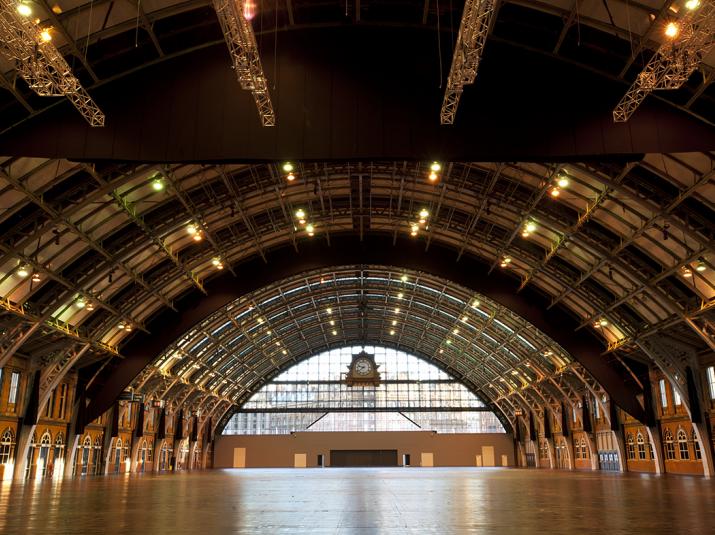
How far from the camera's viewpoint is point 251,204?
36.6 metres

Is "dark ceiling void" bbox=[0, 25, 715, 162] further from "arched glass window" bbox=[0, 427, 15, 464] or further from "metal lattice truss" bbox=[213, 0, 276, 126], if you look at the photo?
"arched glass window" bbox=[0, 427, 15, 464]

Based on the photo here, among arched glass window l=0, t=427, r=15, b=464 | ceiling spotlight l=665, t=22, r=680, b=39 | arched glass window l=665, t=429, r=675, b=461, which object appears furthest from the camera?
arched glass window l=665, t=429, r=675, b=461

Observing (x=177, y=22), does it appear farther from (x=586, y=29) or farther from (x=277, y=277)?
(x=277, y=277)

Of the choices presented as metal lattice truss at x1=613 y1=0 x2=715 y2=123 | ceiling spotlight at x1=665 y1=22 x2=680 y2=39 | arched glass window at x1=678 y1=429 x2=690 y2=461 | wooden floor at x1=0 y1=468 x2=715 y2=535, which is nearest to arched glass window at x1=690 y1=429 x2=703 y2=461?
arched glass window at x1=678 y1=429 x2=690 y2=461

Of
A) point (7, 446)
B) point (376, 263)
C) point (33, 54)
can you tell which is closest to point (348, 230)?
point (376, 263)

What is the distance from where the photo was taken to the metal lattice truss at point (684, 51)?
16.6 m

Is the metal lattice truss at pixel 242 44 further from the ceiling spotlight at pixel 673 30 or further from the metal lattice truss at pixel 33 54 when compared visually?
the ceiling spotlight at pixel 673 30

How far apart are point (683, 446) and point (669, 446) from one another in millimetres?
1761

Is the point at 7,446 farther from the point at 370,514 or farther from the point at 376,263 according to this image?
the point at 370,514

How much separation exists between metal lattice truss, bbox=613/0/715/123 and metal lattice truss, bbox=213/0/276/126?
11542mm

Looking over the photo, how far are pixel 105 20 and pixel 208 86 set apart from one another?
3973 mm

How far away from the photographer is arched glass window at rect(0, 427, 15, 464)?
3706cm

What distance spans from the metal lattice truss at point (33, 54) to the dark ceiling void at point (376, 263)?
24459 millimetres

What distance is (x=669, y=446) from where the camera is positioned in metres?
43.4
